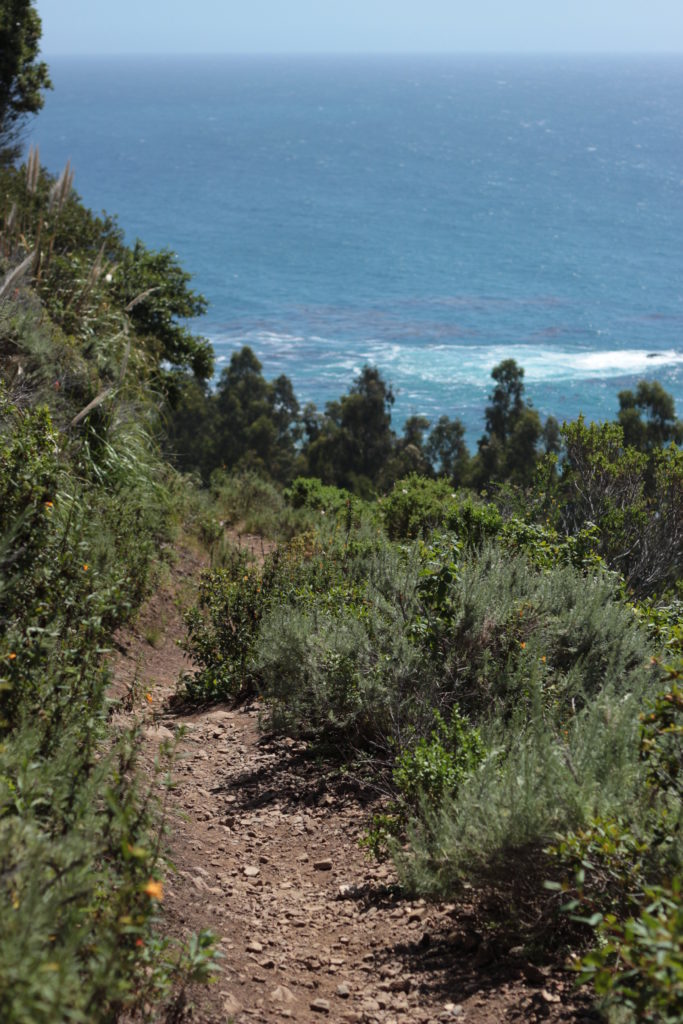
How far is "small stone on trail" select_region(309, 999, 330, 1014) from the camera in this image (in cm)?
360

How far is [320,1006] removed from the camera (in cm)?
362

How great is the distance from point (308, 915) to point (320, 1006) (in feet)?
2.33

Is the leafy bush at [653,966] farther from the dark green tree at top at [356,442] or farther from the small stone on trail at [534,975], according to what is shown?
the dark green tree at top at [356,442]

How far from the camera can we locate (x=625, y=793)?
356 cm

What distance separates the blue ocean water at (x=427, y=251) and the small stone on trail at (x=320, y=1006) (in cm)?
1609

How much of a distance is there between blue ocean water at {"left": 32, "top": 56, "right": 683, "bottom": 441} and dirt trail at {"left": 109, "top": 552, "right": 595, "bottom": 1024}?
1418cm

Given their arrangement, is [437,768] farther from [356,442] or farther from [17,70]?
[356,442]

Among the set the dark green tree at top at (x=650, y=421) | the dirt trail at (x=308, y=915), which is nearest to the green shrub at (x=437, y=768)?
the dirt trail at (x=308, y=915)

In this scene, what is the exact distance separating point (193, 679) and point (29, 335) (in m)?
4.22

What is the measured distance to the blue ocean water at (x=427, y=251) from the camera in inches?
2768

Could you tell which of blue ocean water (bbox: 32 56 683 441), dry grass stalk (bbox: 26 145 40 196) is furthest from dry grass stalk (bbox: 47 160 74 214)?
blue ocean water (bbox: 32 56 683 441)

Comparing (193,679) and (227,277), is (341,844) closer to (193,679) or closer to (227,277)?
(193,679)

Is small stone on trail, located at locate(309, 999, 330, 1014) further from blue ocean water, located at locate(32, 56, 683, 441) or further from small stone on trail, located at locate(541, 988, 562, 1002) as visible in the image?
blue ocean water, located at locate(32, 56, 683, 441)

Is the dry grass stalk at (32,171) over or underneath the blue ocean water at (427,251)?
underneath
